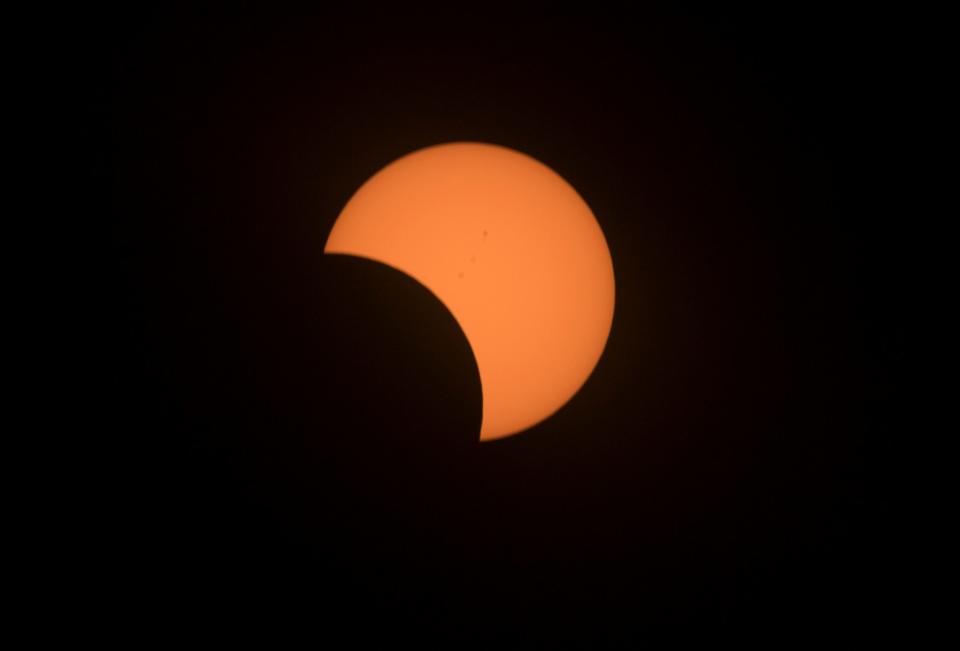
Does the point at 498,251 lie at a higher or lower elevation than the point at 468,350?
higher

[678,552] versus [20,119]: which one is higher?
[20,119]

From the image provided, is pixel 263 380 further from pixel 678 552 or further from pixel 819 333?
pixel 819 333

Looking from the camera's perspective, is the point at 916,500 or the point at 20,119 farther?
the point at 916,500

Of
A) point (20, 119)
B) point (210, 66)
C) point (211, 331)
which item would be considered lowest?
point (211, 331)

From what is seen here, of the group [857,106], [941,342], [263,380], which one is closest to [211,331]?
[263,380]
